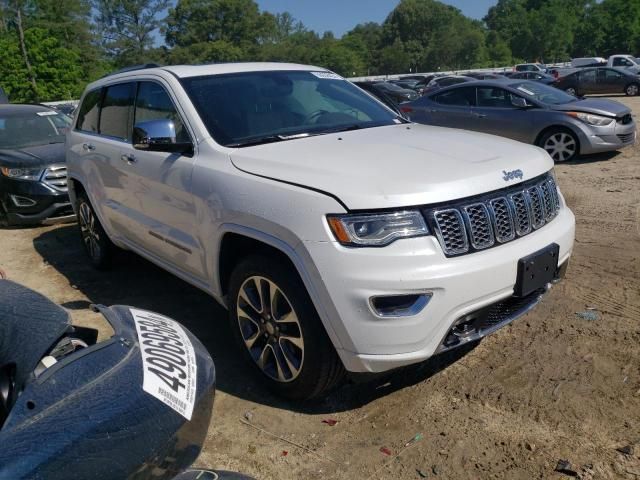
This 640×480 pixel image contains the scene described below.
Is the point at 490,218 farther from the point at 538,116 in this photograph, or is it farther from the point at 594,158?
the point at 594,158

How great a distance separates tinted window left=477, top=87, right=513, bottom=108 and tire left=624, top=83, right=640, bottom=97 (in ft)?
63.9

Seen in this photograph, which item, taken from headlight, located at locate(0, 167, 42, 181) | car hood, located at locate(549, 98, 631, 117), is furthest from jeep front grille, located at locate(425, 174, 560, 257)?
car hood, located at locate(549, 98, 631, 117)

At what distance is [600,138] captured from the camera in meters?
9.90

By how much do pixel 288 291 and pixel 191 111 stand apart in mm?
1443

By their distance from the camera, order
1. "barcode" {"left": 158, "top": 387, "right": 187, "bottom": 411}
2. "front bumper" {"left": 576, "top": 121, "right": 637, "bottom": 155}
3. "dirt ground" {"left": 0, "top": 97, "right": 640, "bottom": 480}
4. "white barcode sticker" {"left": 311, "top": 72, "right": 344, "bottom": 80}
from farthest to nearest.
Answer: "front bumper" {"left": 576, "top": 121, "right": 637, "bottom": 155}, "white barcode sticker" {"left": 311, "top": 72, "right": 344, "bottom": 80}, "dirt ground" {"left": 0, "top": 97, "right": 640, "bottom": 480}, "barcode" {"left": 158, "top": 387, "right": 187, "bottom": 411}

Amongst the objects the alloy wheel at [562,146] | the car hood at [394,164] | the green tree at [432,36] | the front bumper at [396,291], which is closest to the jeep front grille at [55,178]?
the car hood at [394,164]

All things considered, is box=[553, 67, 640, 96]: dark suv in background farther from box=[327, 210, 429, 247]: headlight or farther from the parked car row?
box=[327, 210, 429, 247]: headlight

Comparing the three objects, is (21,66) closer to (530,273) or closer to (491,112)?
(491,112)

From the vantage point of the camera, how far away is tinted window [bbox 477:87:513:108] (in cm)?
1085

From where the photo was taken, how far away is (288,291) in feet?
9.63

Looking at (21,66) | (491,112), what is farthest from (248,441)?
(21,66)

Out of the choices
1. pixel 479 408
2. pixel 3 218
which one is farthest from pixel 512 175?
pixel 3 218

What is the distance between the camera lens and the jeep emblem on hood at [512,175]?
3.02 meters

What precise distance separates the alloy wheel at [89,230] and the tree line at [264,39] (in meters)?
50.7
